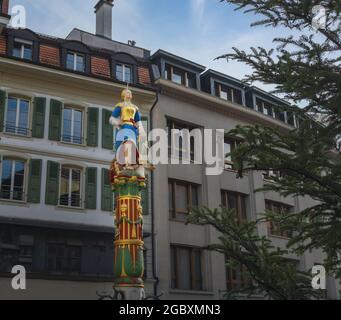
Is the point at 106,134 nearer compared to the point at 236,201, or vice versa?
the point at 106,134

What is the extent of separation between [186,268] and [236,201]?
16.3 feet

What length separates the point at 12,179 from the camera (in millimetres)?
18625

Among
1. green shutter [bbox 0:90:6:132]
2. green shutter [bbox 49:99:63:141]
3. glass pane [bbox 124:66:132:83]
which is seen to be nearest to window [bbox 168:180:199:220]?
glass pane [bbox 124:66:132:83]

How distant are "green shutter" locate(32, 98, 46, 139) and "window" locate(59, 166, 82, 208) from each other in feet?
5.33

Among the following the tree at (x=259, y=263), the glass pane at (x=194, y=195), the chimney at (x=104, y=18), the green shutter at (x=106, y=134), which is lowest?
the tree at (x=259, y=263)

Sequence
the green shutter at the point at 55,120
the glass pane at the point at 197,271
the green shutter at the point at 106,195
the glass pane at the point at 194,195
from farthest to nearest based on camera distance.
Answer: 1. the glass pane at the point at 194,195
2. the glass pane at the point at 197,271
3. the green shutter at the point at 106,195
4. the green shutter at the point at 55,120

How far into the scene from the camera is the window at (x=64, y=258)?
18.5 metres

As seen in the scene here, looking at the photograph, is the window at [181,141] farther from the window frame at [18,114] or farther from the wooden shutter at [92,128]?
the window frame at [18,114]

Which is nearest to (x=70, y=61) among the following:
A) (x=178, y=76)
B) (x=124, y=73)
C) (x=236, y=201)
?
(x=124, y=73)

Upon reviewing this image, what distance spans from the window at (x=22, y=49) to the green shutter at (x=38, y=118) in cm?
191

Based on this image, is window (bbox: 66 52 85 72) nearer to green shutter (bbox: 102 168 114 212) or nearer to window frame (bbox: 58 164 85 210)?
window frame (bbox: 58 164 85 210)

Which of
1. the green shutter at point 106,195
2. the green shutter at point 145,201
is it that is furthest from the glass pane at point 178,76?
the green shutter at point 106,195

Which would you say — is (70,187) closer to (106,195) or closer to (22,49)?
(106,195)
